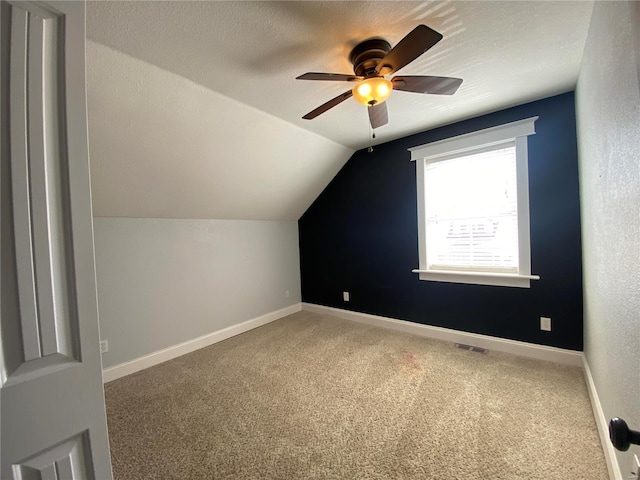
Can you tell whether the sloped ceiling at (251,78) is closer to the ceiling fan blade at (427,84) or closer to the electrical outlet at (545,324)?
the ceiling fan blade at (427,84)

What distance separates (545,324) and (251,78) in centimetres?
335

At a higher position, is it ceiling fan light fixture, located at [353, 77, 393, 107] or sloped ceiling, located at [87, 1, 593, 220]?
sloped ceiling, located at [87, 1, 593, 220]

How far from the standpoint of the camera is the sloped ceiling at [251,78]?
4.66 ft

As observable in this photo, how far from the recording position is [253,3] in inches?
52.4

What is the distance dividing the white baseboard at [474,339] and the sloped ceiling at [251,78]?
2.33m

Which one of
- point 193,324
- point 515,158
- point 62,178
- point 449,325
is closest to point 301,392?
point 193,324

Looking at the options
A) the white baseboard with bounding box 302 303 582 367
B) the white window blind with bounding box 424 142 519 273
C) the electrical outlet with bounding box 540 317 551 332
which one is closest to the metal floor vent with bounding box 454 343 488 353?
the white baseboard with bounding box 302 303 582 367

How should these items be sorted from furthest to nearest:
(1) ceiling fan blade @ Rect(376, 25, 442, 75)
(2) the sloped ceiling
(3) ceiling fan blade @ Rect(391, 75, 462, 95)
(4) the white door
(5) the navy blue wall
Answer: (5) the navy blue wall < (3) ceiling fan blade @ Rect(391, 75, 462, 95) < (2) the sloped ceiling < (1) ceiling fan blade @ Rect(376, 25, 442, 75) < (4) the white door

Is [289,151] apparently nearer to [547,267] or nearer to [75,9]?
[75,9]

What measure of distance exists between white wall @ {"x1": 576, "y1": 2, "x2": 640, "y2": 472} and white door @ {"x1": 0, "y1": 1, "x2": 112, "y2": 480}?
4.85 feet

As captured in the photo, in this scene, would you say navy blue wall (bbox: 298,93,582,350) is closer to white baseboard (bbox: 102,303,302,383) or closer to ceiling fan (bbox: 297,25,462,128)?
white baseboard (bbox: 102,303,302,383)

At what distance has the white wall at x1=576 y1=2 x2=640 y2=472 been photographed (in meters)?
0.94

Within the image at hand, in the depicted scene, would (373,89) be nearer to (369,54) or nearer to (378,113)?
(369,54)

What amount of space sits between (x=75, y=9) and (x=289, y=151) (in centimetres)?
243
